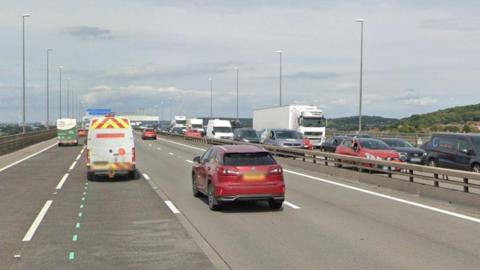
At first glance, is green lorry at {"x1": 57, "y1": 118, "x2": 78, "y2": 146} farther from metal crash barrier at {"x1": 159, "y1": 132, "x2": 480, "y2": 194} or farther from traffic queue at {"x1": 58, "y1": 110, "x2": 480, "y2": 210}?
metal crash barrier at {"x1": 159, "y1": 132, "x2": 480, "y2": 194}

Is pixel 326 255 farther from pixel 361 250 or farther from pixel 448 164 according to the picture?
pixel 448 164

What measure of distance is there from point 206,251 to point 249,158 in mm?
4729

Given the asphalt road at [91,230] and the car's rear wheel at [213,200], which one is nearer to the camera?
the asphalt road at [91,230]

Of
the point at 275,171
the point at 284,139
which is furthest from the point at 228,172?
the point at 284,139

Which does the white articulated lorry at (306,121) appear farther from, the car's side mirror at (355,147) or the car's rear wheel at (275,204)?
the car's rear wheel at (275,204)

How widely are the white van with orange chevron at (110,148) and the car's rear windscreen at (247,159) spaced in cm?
806

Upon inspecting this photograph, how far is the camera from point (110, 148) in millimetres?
20266

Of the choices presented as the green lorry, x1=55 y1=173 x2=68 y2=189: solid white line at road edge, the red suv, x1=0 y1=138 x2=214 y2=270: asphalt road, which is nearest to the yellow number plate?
the red suv

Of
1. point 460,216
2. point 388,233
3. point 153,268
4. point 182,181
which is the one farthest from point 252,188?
point 182,181

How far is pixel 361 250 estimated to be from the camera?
8.51 m

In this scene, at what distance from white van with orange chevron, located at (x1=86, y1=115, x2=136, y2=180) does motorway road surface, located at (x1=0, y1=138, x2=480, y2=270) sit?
2.83 metres

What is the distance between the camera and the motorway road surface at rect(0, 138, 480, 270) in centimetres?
787

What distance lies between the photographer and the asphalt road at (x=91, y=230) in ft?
26.0

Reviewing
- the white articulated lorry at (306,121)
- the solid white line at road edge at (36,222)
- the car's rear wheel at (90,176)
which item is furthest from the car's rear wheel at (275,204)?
the white articulated lorry at (306,121)
